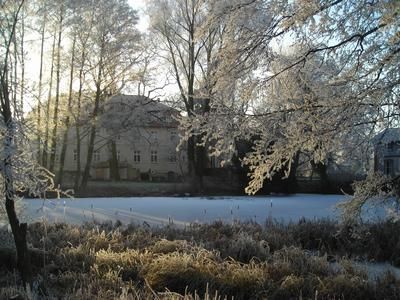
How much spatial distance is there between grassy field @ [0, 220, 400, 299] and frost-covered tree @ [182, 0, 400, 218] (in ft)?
4.04

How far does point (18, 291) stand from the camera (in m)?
5.27

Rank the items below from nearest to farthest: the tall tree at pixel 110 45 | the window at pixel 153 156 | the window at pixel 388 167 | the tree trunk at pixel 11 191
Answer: the tree trunk at pixel 11 191
the window at pixel 388 167
the tall tree at pixel 110 45
the window at pixel 153 156

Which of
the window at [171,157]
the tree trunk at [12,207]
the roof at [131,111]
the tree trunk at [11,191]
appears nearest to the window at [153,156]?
the window at [171,157]

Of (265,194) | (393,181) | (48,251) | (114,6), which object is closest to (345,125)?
(393,181)

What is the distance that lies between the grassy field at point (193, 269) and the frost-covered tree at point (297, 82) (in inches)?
48.4

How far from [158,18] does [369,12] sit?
28931mm

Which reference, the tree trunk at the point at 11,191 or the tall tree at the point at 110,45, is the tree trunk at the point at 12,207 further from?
the tall tree at the point at 110,45

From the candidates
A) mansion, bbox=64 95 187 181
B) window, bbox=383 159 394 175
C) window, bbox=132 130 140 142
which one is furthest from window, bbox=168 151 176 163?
window, bbox=383 159 394 175

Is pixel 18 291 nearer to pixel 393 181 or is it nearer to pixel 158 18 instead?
pixel 393 181

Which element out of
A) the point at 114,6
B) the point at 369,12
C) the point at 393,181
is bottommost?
the point at 393,181

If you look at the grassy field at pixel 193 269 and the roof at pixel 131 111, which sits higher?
the roof at pixel 131 111

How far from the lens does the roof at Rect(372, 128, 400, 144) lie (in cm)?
706

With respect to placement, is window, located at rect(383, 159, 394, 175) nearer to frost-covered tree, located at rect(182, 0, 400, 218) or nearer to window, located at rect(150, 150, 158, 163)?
frost-covered tree, located at rect(182, 0, 400, 218)

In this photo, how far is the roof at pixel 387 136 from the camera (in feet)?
23.2
